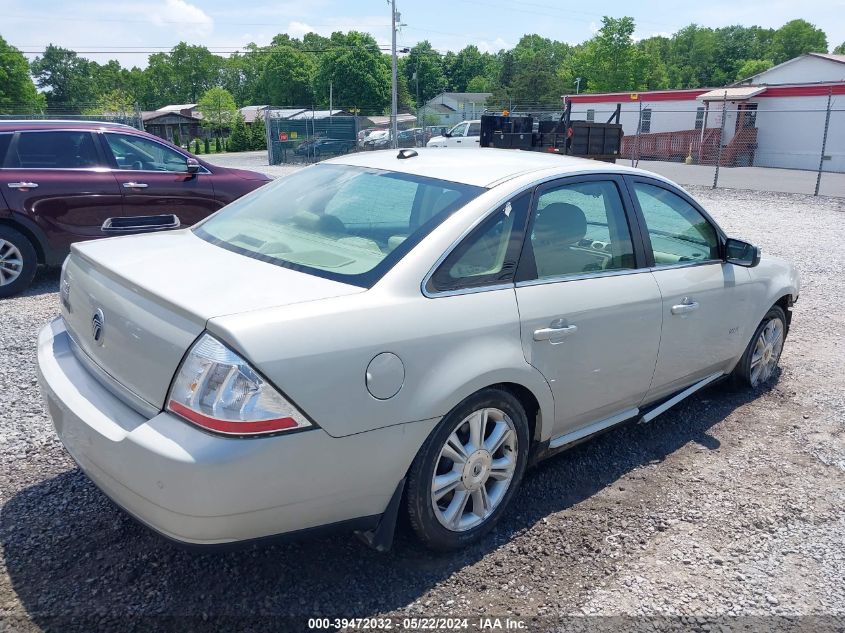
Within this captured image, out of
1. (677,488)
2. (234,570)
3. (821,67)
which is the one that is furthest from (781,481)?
(821,67)

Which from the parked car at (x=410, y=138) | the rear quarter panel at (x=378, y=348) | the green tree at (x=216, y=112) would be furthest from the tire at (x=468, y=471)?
the green tree at (x=216, y=112)

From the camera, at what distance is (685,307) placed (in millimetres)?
3732

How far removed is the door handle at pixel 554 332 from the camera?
2.97m

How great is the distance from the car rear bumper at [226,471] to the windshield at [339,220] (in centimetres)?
66

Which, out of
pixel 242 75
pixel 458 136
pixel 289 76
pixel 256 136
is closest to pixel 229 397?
pixel 458 136

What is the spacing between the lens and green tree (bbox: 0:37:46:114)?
7931cm

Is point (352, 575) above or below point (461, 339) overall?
below

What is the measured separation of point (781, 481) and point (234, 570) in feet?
9.34

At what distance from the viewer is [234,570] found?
2766 millimetres

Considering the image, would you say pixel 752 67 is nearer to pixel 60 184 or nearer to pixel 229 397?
pixel 60 184

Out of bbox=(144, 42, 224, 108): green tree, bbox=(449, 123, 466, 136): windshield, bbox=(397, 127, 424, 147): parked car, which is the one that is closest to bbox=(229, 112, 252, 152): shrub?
bbox=(397, 127, 424, 147): parked car

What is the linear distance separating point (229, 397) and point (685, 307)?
2593 mm

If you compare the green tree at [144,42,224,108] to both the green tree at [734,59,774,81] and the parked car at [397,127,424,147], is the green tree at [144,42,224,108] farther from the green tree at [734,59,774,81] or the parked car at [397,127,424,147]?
the parked car at [397,127,424,147]

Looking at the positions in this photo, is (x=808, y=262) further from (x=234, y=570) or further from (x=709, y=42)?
(x=709, y=42)
